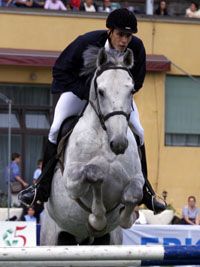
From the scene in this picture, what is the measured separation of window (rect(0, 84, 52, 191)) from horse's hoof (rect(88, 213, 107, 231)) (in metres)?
16.2

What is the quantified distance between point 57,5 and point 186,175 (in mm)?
5281

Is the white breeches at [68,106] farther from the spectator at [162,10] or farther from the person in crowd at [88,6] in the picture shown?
the spectator at [162,10]

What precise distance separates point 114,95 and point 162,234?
23.0 feet

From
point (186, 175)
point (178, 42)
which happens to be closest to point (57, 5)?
point (178, 42)

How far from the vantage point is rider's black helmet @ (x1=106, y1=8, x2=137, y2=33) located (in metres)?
9.80

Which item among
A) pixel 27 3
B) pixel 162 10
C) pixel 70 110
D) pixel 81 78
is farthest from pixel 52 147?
pixel 162 10

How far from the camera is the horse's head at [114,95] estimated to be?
906 centimetres

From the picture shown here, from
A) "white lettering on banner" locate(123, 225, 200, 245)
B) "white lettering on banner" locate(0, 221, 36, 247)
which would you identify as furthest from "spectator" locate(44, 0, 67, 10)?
"white lettering on banner" locate(123, 225, 200, 245)

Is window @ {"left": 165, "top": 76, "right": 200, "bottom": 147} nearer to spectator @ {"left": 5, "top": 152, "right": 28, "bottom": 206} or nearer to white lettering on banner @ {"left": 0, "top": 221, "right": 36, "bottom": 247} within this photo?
spectator @ {"left": 5, "top": 152, "right": 28, "bottom": 206}

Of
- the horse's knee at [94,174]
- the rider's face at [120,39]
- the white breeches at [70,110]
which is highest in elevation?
the rider's face at [120,39]

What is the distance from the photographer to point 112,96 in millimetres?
9289

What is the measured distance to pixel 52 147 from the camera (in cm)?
1084

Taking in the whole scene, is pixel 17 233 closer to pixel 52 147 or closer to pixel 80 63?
pixel 52 147

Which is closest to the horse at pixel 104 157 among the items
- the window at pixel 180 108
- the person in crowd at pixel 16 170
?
the person in crowd at pixel 16 170
